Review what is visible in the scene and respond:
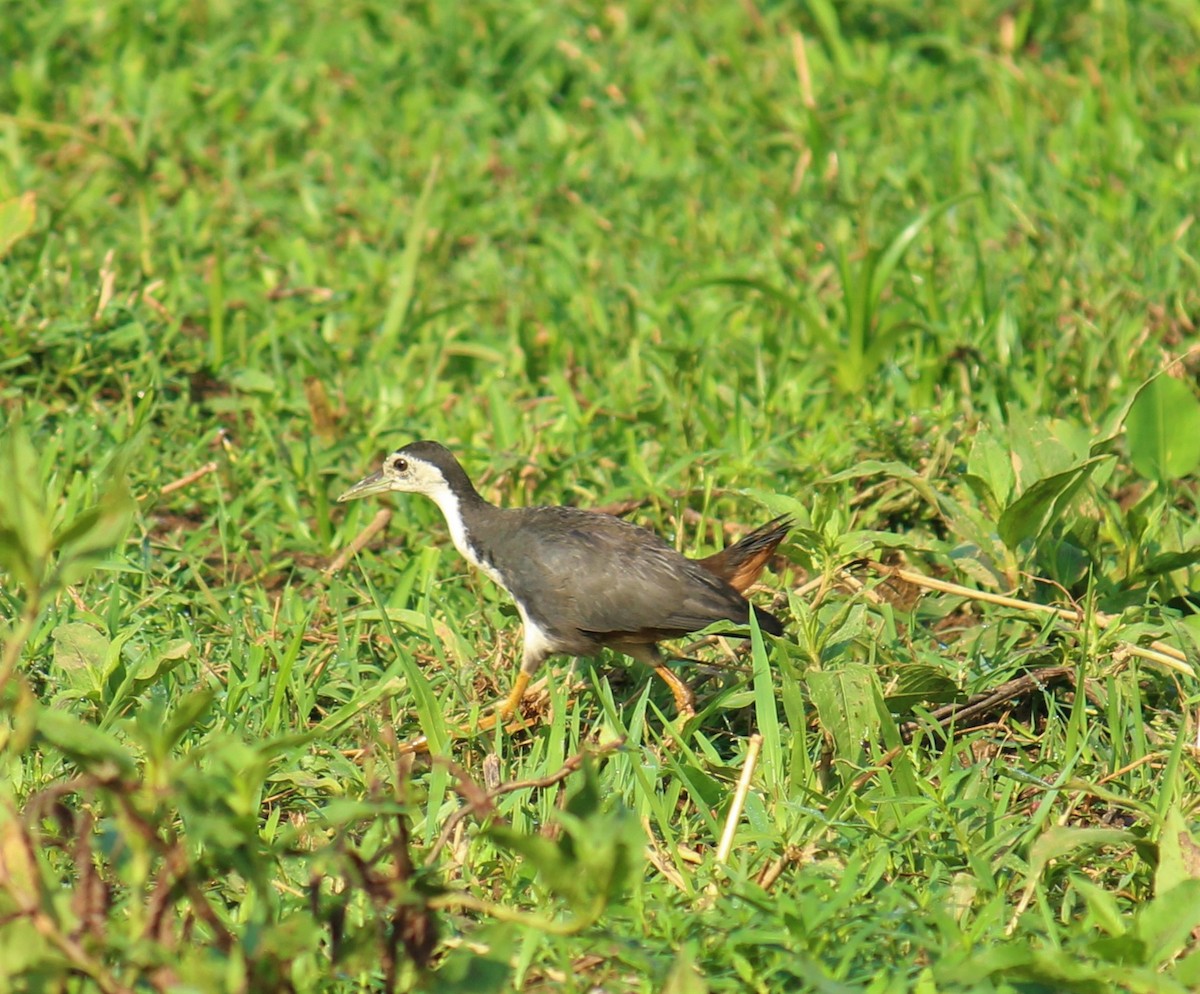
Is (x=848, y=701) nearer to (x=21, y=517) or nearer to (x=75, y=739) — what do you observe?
(x=75, y=739)

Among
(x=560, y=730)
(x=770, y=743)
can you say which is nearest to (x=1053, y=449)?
(x=770, y=743)

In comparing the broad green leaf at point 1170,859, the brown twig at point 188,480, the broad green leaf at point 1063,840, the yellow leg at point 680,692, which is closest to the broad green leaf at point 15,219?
the brown twig at point 188,480

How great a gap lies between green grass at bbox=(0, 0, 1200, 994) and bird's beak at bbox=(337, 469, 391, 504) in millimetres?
189

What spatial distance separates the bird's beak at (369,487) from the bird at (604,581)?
418 mm

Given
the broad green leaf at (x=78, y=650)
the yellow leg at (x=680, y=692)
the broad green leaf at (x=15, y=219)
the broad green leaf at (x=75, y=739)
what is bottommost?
the yellow leg at (x=680, y=692)

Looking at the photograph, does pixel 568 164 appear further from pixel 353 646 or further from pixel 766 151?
pixel 353 646

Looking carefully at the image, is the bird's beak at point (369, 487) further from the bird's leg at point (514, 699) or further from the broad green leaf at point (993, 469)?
the broad green leaf at point (993, 469)

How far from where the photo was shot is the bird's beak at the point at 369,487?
17.3 ft

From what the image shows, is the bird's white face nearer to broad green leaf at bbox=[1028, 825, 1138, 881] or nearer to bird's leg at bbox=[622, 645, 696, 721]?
bird's leg at bbox=[622, 645, 696, 721]

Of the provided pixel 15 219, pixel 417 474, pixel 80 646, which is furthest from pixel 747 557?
pixel 15 219

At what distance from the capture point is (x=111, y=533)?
2.61 m

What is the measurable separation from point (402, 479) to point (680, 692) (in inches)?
47.9

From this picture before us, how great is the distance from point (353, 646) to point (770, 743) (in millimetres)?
1291

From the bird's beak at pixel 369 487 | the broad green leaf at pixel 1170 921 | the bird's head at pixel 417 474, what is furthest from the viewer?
the bird's beak at pixel 369 487
